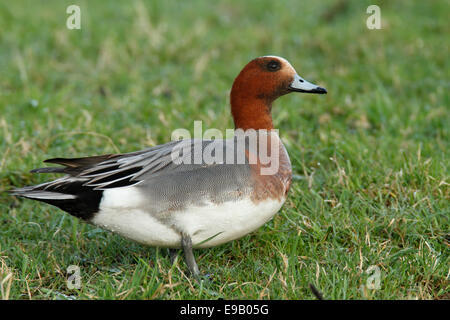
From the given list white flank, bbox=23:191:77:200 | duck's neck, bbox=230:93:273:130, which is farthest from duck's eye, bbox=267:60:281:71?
white flank, bbox=23:191:77:200

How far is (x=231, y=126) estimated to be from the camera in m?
4.62

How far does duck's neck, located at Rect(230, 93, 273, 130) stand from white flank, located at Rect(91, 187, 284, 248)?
1.50 ft

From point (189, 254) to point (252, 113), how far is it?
0.79 meters

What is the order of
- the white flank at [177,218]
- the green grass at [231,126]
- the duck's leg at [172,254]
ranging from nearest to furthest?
the white flank at [177,218], the green grass at [231,126], the duck's leg at [172,254]

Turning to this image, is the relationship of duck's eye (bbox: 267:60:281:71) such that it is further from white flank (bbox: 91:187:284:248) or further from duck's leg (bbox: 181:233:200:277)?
duck's leg (bbox: 181:233:200:277)

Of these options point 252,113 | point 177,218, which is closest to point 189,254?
point 177,218

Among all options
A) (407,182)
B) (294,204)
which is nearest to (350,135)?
(407,182)

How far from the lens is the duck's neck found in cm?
315

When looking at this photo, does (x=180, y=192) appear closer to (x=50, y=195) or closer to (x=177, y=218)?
(x=177, y=218)

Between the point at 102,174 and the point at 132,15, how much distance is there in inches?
181

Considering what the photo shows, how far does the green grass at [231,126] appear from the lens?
290 centimetres

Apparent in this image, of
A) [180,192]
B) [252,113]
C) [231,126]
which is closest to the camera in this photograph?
[180,192]

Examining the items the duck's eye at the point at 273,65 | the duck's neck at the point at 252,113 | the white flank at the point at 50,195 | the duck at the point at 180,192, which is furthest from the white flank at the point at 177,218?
the duck's eye at the point at 273,65

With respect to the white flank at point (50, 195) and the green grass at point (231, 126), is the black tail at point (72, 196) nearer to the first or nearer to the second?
the white flank at point (50, 195)
